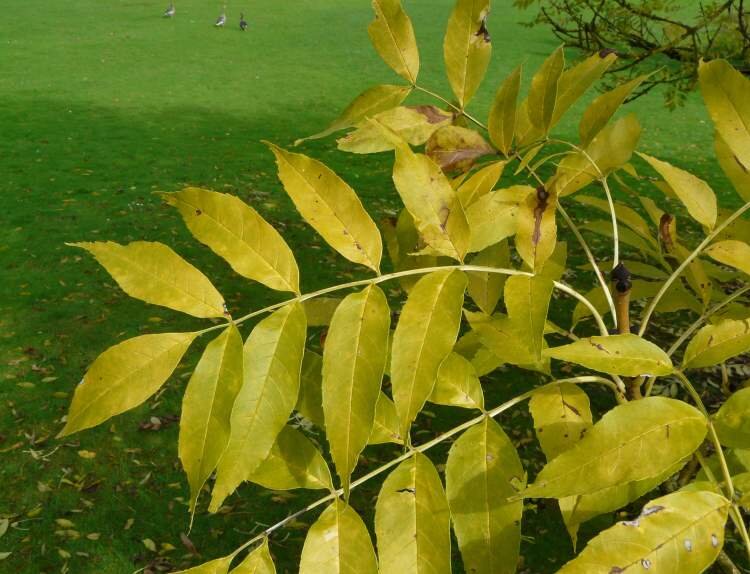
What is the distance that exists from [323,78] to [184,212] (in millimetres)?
9554

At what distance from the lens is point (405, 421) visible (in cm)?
53

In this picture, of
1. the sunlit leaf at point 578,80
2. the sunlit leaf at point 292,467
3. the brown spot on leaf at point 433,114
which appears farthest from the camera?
the brown spot on leaf at point 433,114

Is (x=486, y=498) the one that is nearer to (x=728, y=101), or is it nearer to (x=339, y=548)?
(x=339, y=548)

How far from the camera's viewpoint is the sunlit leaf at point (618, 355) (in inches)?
22.4

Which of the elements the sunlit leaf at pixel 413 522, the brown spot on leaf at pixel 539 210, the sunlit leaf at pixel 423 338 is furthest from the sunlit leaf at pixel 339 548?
the brown spot on leaf at pixel 539 210

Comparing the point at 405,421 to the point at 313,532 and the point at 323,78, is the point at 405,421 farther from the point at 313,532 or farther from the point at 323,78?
the point at 323,78

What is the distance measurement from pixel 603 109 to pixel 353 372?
434 mm

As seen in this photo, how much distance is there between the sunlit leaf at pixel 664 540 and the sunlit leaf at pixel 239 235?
0.36m

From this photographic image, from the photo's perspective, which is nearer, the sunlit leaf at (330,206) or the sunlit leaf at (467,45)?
the sunlit leaf at (330,206)

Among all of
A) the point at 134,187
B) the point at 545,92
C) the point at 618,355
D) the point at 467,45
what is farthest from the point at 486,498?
the point at 134,187

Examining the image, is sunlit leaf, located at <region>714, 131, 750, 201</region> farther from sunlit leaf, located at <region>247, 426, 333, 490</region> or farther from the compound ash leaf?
the compound ash leaf

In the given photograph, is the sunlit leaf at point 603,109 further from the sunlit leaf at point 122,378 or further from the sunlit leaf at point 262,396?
the sunlit leaf at point 122,378

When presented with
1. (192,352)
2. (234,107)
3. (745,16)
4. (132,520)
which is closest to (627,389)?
(132,520)

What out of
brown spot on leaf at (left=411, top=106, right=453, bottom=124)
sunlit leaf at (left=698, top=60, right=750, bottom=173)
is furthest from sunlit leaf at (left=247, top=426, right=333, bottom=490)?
sunlit leaf at (left=698, top=60, right=750, bottom=173)
